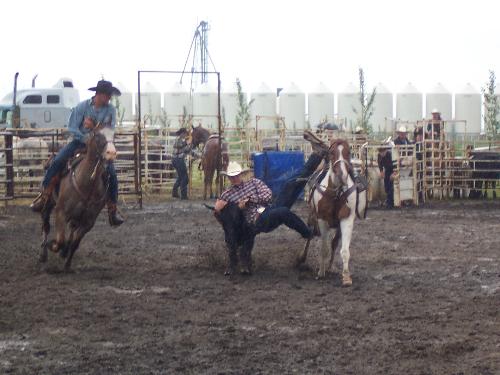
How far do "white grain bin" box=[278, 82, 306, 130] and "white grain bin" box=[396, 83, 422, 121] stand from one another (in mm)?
4319

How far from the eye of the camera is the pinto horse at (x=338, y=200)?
9.72 meters

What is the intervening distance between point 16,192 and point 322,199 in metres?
12.8

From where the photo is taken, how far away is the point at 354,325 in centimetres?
757

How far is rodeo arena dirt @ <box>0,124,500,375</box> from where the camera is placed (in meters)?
6.43

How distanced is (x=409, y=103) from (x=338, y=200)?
1330 inches

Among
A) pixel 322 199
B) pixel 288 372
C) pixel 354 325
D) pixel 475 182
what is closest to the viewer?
pixel 288 372

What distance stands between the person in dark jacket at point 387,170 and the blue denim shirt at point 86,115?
392 inches

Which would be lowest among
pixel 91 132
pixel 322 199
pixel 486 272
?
pixel 486 272

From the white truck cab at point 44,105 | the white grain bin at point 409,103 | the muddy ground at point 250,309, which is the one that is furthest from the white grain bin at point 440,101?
the muddy ground at point 250,309

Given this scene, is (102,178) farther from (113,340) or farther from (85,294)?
(113,340)

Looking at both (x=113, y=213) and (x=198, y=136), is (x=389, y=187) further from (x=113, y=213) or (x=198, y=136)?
(x=113, y=213)

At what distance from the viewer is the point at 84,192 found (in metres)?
10.3

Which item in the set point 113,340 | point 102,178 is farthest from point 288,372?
point 102,178

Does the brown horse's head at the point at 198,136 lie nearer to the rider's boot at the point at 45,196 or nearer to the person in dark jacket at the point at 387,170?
the person in dark jacket at the point at 387,170
